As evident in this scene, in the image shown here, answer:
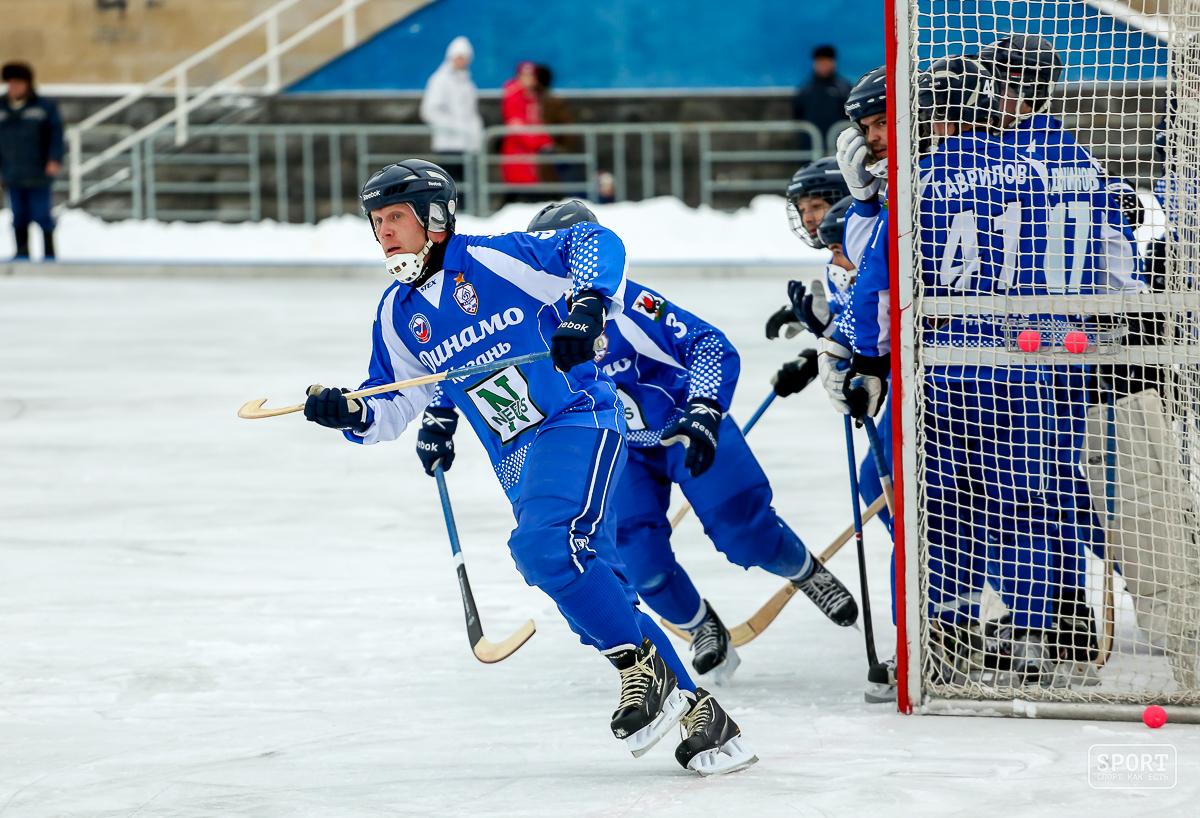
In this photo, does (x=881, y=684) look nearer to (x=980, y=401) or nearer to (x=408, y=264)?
(x=980, y=401)

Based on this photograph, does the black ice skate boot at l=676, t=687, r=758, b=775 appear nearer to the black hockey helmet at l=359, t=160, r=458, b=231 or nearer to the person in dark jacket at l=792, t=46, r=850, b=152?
the black hockey helmet at l=359, t=160, r=458, b=231

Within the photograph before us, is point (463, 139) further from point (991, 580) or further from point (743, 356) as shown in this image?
point (991, 580)

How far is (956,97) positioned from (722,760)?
158 centimetres

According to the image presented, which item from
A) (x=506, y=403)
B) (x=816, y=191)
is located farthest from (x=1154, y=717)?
(x=816, y=191)

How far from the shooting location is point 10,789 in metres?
3.72

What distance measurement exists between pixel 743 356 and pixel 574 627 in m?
6.19

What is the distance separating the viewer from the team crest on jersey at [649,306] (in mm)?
4629

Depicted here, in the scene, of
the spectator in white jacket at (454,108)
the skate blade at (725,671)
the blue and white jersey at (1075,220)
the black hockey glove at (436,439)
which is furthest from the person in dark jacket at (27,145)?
the blue and white jersey at (1075,220)

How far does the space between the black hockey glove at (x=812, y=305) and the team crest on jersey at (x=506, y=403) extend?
1.28 metres

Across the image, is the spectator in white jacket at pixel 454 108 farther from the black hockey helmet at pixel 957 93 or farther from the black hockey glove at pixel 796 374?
the black hockey helmet at pixel 957 93

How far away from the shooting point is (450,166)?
1545 cm

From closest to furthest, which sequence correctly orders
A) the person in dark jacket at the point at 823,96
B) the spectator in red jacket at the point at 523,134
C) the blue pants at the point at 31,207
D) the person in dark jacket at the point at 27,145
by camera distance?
the person in dark jacket at the point at 27,145 → the blue pants at the point at 31,207 → the person in dark jacket at the point at 823,96 → the spectator in red jacket at the point at 523,134

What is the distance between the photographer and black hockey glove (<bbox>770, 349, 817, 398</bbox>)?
4.91 metres

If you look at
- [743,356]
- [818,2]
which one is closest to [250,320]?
[743,356]
